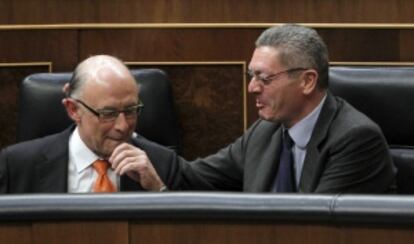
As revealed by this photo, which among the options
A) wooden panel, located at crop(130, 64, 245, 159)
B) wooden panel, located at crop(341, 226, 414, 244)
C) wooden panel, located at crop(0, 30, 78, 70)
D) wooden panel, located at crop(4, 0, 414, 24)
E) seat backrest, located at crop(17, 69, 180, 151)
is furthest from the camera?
wooden panel, located at crop(4, 0, 414, 24)

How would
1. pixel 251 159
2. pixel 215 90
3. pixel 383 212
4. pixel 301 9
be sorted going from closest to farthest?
pixel 383 212, pixel 251 159, pixel 215 90, pixel 301 9

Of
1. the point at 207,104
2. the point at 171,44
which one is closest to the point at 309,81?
the point at 207,104

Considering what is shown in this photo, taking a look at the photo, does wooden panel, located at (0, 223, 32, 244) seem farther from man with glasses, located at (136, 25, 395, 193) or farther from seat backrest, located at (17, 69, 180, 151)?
seat backrest, located at (17, 69, 180, 151)

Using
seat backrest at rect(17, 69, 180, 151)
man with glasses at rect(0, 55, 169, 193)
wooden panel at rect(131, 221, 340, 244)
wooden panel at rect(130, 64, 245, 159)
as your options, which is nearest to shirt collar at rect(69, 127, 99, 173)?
man with glasses at rect(0, 55, 169, 193)

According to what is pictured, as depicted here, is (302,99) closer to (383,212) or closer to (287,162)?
(287,162)

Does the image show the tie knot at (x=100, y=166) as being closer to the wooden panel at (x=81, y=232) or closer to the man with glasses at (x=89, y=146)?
the man with glasses at (x=89, y=146)

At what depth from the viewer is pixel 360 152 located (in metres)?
1.73

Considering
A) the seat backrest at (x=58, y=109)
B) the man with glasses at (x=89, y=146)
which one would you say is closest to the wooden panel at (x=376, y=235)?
the man with glasses at (x=89, y=146)

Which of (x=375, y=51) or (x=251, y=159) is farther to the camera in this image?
(x=375, y=51)

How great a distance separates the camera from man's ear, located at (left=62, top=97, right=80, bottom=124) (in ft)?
5.97

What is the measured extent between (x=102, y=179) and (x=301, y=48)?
438 millimetres

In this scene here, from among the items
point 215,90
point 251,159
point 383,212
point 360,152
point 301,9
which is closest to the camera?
point 383,212

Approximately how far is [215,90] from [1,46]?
58cm

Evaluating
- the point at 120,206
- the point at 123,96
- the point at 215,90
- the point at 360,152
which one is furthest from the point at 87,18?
the point at 120,206
